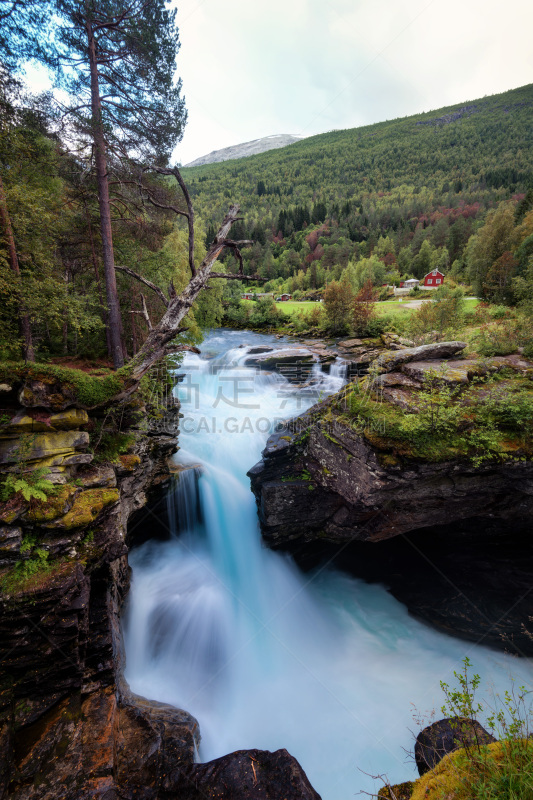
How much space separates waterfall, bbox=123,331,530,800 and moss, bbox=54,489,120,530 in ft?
12.1

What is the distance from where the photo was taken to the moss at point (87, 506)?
473 centimetres

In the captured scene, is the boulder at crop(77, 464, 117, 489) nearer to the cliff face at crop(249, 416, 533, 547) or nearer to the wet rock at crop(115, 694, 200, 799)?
the wet rock at crop(115, 694, 200, 799)

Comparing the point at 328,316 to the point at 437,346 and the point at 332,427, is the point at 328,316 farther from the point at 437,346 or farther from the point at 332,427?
the point at 332,427

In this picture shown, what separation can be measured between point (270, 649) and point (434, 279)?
55988mm

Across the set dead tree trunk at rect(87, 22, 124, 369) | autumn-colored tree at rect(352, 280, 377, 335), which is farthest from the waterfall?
autumn-colored tree at rect(352, 280, 377, 335)

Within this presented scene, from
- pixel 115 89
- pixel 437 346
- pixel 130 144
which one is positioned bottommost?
pixel 437 346

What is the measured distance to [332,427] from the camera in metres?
7.63

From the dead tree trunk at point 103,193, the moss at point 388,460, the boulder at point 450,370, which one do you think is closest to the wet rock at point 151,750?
the moss at point 388,460

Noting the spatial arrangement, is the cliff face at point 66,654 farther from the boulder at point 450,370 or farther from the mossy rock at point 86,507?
the boulder at point 450,370

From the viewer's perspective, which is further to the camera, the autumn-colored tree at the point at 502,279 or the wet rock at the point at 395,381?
the autumn-colored tree at the point at 502,279

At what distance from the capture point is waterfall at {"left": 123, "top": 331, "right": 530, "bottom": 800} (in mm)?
5883

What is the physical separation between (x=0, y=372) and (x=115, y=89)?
8047 mm

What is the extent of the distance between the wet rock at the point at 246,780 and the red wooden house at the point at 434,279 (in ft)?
185

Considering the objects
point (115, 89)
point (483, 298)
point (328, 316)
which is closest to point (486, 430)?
point (115, 89)
